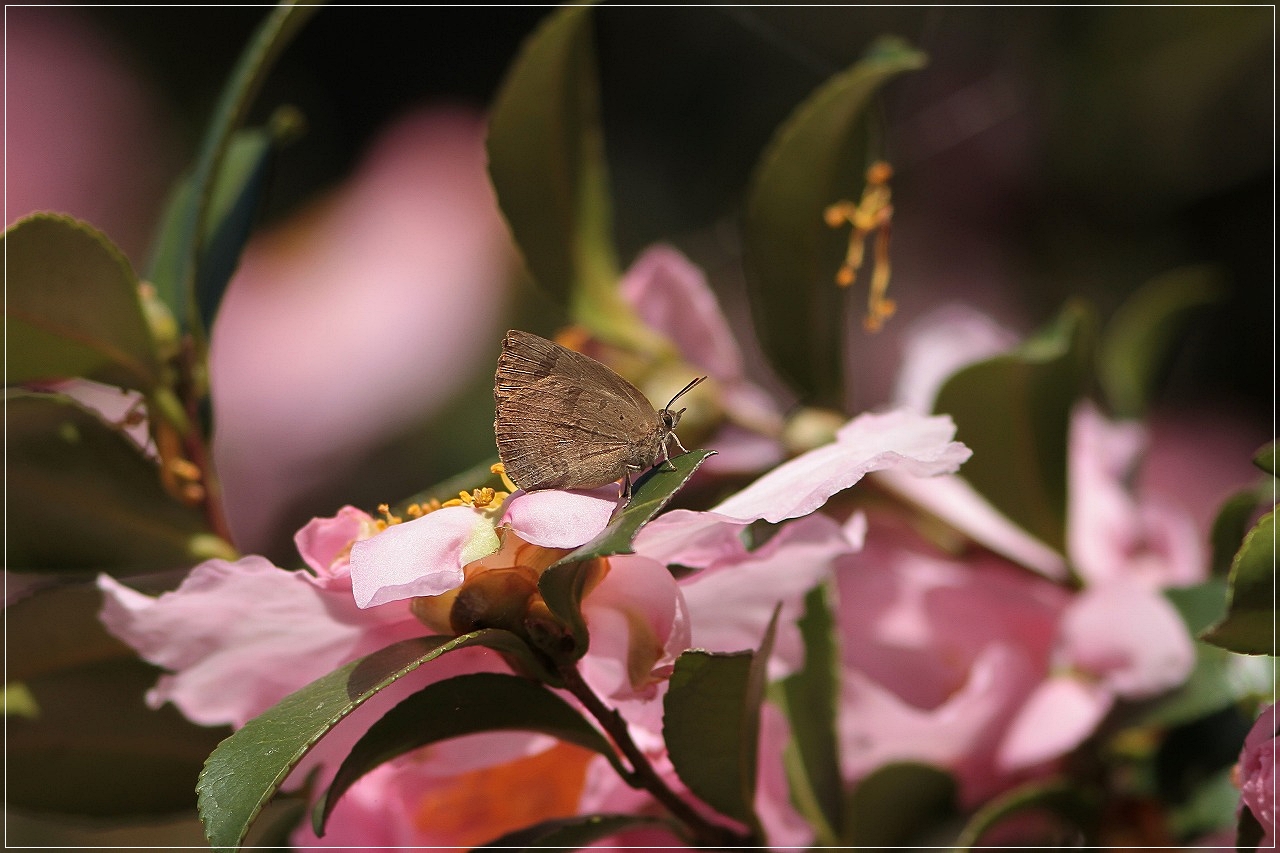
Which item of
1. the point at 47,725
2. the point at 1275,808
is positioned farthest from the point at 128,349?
the point at 1275,808

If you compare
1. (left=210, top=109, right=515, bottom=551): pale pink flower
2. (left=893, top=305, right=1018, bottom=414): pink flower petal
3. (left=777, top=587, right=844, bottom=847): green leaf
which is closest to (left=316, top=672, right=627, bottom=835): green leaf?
(left=777, top=587, right=844, bottom=847): green leaf

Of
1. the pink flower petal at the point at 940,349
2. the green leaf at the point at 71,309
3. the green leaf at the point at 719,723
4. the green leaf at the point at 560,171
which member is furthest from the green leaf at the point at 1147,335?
the green leaf at the point at 71,309

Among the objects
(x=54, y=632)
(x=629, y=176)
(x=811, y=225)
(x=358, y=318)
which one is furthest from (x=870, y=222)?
(x=358, y=318)

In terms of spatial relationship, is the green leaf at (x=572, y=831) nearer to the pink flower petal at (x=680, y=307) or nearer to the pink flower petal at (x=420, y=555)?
the pink flower petal at (x=420, y=555)

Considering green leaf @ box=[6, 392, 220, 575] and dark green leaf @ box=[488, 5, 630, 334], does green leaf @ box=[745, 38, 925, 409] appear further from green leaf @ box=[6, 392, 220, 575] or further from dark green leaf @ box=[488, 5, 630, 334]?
green leaf @ box=[6, 392, 220, 575]

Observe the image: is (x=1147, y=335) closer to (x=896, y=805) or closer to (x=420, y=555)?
(x=896, y=805)

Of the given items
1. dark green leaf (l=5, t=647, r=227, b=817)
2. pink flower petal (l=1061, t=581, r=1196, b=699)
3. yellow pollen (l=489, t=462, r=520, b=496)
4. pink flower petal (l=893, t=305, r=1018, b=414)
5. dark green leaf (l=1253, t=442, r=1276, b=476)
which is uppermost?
pink flower petal (l=893, t=305, r=1018, b=414)
